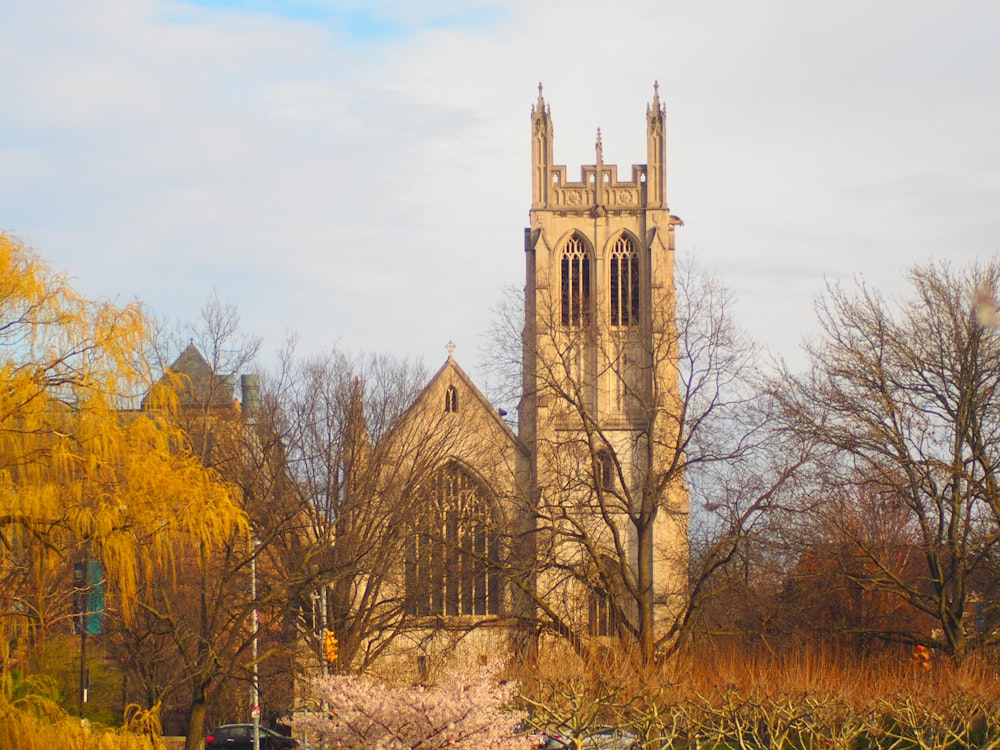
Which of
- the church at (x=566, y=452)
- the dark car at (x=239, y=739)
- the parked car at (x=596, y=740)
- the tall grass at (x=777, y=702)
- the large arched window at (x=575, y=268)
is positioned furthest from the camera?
the large arched window at (x=575, y=268)

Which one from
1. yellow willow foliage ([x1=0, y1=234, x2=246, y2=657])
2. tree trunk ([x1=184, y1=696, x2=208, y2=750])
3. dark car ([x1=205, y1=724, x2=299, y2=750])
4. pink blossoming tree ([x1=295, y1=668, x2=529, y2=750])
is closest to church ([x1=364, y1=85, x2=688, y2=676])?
dark car ([x1=205, y1=724, x2=299, y2=750])

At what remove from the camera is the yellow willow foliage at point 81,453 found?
14.2 m

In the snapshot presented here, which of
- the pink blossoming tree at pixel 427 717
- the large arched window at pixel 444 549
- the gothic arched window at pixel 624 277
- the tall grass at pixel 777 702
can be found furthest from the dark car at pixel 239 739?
the gothic arched window at pixel 624 277

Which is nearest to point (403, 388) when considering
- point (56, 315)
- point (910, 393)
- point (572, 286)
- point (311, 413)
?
point (311, 413)

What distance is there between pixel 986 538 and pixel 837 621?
8717 mm

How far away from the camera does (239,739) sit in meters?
36.8

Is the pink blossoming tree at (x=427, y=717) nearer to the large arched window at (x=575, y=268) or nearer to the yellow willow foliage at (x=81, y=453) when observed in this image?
the yellow willow foliage at (x=81, y=453)

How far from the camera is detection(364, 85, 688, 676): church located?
3216cm

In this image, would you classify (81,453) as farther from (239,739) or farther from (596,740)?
(239,739)

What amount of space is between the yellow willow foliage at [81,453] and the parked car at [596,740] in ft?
26.9

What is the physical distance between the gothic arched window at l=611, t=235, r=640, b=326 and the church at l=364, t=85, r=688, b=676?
60mm

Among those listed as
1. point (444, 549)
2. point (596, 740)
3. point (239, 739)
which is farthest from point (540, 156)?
point (596, 740)

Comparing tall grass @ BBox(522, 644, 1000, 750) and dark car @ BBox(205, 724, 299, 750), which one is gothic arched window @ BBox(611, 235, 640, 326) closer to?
dark car @ BBox(205, 724, 299, 750)

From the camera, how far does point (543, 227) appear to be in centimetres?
5200
